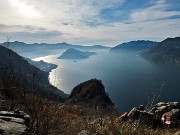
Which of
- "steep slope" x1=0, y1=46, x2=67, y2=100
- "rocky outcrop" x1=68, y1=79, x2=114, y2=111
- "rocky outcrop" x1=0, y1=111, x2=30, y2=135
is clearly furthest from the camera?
"rocky outcrop" x1=68, y1=79, x2=114, y2=111

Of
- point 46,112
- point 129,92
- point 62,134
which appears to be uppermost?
point 46,112

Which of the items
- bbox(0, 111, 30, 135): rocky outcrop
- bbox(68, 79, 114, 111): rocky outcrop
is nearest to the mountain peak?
bbox(68, 79, 114, 111): rocky outcrop

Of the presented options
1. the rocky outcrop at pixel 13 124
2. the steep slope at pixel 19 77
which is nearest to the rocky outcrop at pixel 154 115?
the steep slope at pixel 19 77

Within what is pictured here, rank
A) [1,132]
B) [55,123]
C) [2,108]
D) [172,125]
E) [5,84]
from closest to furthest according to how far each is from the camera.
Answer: [1,132], [55,123], [2,108], [5,84], [172,125]

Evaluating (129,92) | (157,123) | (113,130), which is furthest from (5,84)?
(129,92)

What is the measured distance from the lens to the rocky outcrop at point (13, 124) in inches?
175

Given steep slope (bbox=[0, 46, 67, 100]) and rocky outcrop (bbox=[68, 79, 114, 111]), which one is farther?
rocky outcrop (bbox=[68, 79, 114, 111])

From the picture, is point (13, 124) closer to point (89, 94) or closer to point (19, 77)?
point (19, 77)

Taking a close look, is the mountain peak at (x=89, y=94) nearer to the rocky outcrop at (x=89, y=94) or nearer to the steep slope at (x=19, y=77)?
the rocky outcrop at (x=89, y=94)

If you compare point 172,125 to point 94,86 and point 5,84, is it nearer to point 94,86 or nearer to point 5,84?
point 5,84

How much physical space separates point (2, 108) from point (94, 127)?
9.56 feet

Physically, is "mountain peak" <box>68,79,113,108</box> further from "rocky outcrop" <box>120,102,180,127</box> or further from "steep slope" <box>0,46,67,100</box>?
"steep slope" <box>0,46,67,100</box>

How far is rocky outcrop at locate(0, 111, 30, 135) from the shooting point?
446cm

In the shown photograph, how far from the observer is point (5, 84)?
856cm
